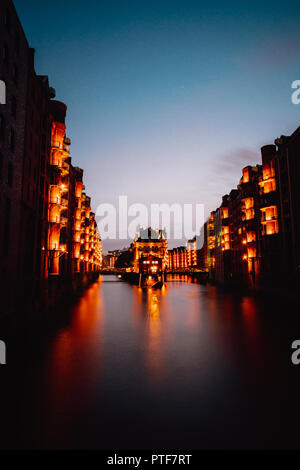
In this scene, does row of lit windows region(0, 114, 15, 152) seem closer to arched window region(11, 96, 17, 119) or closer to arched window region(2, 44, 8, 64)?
arched window region(11, 96, 17, 119)

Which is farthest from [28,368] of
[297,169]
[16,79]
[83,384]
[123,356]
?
[297,169]

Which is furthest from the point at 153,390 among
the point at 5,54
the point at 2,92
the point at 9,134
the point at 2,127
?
the point at 5,54

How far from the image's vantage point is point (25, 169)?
26.3 meters

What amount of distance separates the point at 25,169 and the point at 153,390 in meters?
25.7

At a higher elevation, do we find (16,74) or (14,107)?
(16,74)

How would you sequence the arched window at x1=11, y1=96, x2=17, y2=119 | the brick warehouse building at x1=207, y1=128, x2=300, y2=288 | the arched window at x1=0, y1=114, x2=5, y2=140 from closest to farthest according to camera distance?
the arched window at x1=0, y1=114, x2=5, y2=140 < the arched window at x1=11, y1=96, x2=17, y2=119 < the brick warehouse building at x1=207, y1=128, x2=300, y2=288

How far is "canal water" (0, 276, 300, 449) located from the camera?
512cm

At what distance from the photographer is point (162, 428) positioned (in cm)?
536

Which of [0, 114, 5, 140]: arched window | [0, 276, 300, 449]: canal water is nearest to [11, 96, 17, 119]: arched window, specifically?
[0, 114, 5, 140]: arched window

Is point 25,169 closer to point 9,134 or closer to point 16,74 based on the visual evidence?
point 9,134

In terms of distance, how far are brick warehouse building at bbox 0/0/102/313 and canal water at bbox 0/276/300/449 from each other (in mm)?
11776

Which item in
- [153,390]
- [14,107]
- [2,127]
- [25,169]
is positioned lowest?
[153,390]

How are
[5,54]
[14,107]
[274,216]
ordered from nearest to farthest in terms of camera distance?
1. [5,54]
2. [14,107]
3. [274,216]

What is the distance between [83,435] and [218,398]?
3492mm
